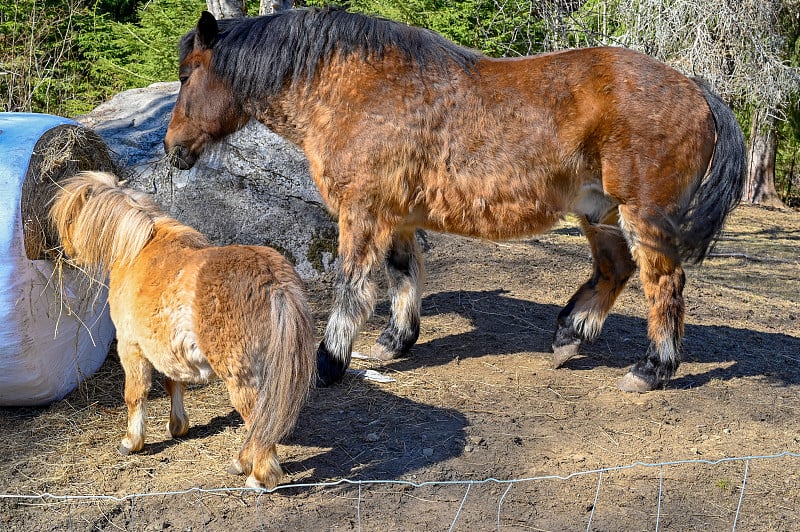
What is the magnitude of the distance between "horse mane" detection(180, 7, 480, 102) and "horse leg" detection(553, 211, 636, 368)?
1580mm

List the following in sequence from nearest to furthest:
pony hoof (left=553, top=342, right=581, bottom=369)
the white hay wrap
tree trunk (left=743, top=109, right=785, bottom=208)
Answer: the white hay wrap → pony hoof (left=553, top=342, right=581, bottom=369) → tree trunk (left=743, top=109, right=785, bottom=208)

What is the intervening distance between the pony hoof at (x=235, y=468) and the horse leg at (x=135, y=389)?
0.58m

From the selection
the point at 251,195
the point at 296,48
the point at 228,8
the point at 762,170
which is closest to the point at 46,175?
the point at 296,48

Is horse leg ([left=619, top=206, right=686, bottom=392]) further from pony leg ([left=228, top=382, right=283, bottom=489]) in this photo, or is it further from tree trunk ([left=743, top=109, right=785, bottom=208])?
tree trunk ([left=743, top=109, right=785, bottom=208])

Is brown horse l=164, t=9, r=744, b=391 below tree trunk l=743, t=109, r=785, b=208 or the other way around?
the other way around

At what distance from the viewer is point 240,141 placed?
22.4ft

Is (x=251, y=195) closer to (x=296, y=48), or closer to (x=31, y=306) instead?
(x=296, y=48)

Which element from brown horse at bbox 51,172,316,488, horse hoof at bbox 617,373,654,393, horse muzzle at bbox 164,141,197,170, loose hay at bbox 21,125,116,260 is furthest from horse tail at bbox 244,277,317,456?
horse hoof at bbox 617,373,654,393

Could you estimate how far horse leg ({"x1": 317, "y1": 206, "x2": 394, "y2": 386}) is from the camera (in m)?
4.88

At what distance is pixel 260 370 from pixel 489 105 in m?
2.42

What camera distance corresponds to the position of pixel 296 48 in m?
4.94

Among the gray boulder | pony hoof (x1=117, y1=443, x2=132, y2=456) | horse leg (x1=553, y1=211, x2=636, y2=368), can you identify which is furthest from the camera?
the gray boulder

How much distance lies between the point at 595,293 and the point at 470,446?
1814mm

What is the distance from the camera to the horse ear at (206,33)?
484 centimetres
